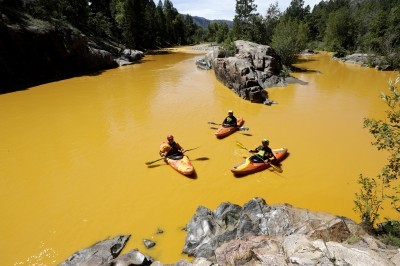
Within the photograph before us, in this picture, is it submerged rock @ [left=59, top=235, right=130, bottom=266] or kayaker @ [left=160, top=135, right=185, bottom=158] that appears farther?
kayaker @ [left=160, top=135, right=185, bottom=158]

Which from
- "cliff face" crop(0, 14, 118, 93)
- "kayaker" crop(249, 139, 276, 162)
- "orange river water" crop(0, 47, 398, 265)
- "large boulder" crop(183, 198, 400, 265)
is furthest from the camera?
"cliff face" crop(0, 14, 118, 93)

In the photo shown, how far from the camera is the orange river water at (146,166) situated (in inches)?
317

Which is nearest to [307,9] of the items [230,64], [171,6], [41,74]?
[171,6]

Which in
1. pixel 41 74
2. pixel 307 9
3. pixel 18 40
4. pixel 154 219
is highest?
pixel 307 9

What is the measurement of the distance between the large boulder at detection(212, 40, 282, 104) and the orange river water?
37.7 inches

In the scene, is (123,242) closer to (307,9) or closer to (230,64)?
(230,64)

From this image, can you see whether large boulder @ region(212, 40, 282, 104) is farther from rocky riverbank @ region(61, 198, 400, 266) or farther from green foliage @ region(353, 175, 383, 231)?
rocky riverbank @ region(61, 198, 400, 266)

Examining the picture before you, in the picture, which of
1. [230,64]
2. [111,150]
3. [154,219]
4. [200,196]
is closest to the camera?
[154,219]

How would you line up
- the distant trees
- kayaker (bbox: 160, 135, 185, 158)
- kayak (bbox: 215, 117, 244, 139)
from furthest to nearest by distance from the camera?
the distant trees, kayak (bbox: 215, 117, 244, 139), kayaker (bbox: 160, 135, 185, 158)

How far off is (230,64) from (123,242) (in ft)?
59.8

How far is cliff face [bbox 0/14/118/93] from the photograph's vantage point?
2422 cm

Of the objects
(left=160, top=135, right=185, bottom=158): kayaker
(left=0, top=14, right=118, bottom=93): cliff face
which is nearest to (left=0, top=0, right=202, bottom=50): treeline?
(left=0, top=14, right=118, bottom=93): cliff face

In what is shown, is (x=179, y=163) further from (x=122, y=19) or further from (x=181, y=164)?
(x=122, y=19)

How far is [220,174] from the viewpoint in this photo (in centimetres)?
1060
